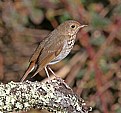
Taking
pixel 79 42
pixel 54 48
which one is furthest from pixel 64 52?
pixel 79 42

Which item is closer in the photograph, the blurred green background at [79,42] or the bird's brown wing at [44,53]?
the bird's brown wing at [44,53]

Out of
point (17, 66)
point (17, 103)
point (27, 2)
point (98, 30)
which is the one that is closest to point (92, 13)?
point (98, 30)

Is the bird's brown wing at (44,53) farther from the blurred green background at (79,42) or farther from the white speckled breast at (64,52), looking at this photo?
the blurred green background at (79,42)

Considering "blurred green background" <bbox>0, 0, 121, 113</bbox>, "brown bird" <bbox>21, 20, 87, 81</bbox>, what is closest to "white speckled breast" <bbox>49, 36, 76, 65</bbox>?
"brown bird" <bbox>21, 20, 87, 81</bbox>

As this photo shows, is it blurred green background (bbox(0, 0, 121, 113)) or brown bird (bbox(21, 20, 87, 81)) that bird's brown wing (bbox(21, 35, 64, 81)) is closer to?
brown bird (bbox(21, 20, 87, 81))

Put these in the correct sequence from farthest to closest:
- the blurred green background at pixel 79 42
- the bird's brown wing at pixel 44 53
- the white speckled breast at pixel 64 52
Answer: the blurred green background at pixel 79 42
the white speckled breast at pixel 64 52
the bird's brown wing at pixel 44 53

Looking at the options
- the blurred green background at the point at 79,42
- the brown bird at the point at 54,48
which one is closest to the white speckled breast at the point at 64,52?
the brown bird at the point at 54,48

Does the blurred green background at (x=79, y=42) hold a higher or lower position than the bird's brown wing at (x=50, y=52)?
lower
